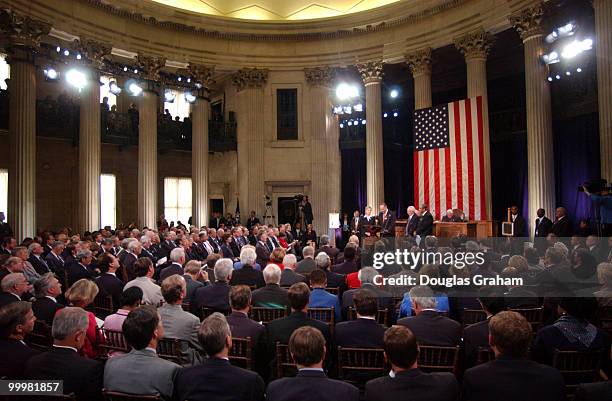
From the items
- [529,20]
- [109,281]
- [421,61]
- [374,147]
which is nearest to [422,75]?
[421,61]

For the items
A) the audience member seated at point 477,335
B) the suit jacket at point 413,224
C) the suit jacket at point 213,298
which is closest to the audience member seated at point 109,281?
the suit jacket at point 213,298

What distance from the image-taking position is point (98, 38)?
14.6 meters

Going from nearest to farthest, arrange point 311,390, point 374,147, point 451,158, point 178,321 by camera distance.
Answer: point 311,390 < point 178,321 < point 451,158 < point 374,147

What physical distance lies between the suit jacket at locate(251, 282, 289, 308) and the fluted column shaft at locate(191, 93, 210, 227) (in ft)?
41.0

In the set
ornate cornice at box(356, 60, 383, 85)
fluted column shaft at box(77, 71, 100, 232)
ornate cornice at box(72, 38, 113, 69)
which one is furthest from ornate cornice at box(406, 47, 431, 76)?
fluted column shaft at box(77, 71, 100, 232)

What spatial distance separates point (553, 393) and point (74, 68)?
42.0 feet

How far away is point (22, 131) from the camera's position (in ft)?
40.4

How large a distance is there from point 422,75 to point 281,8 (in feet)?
22.6

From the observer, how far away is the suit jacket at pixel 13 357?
3.06 metres

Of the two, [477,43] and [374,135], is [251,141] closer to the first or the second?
[374,135]

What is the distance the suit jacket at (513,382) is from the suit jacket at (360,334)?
3.80 ft

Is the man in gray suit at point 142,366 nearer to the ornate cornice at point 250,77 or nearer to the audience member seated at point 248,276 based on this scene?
the audience member seated at point 248,276

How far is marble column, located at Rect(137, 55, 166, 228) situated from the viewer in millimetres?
15812

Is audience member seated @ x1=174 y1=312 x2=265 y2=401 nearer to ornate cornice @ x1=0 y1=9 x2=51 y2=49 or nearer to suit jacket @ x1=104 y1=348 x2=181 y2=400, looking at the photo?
suit jacket @ x1=104 y1=348 x2=181 y2=400
